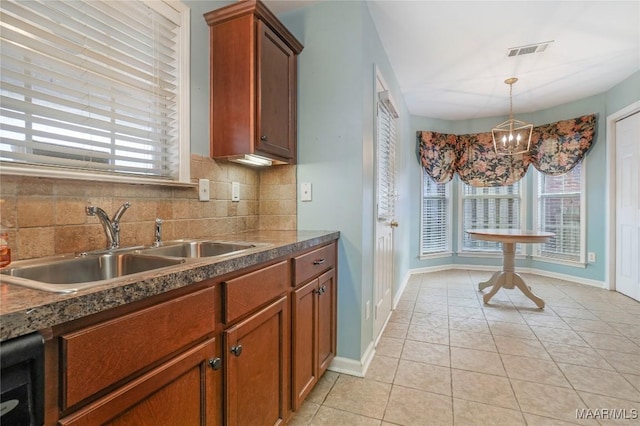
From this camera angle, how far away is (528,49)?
280 centimetres

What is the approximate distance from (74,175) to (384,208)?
2.12 meters

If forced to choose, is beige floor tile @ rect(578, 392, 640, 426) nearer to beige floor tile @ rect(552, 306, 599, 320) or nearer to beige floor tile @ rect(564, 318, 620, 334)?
beige floor tile @ rect(564, 318, 620, 334)

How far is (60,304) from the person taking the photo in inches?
22.7

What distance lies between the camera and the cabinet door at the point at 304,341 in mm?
1464

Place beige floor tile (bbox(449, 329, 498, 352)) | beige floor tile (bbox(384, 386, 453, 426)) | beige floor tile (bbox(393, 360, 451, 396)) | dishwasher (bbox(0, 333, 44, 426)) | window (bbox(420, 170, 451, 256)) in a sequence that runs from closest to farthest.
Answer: dishwasher (bbox(0, 333, 44, 426))
beige floor tile (bbox(384, 386, 453, 426))
beige floor tile (bbox(393, 360, 451, 396))
beige floor tile (bbox(449, 329, 498, 352))
window (bbox(420, 170, 451, 256))

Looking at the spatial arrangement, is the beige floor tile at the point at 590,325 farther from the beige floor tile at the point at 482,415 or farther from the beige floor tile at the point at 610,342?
the beige floor tile at the point at 482,415

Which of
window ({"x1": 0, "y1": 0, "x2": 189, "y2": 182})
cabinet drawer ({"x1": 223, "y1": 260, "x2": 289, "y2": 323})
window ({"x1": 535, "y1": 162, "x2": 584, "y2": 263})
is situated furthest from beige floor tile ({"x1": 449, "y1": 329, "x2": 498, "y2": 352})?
window ({"x1": 535, "y1": 162, "x2": 584, "y2": 263})

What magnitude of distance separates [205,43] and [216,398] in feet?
5.81

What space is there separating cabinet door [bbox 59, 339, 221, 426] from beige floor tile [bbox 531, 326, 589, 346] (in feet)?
8.71

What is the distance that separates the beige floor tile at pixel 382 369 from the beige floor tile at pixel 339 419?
14.7 inches

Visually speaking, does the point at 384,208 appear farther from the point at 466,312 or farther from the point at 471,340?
the point at 466,312

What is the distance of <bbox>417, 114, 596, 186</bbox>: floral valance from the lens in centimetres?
424

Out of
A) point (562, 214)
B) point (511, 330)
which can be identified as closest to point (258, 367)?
point (511, 330)

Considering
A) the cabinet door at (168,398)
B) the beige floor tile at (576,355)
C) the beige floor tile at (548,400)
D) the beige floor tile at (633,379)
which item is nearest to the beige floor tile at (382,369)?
the beige floor tile at (548,400)
